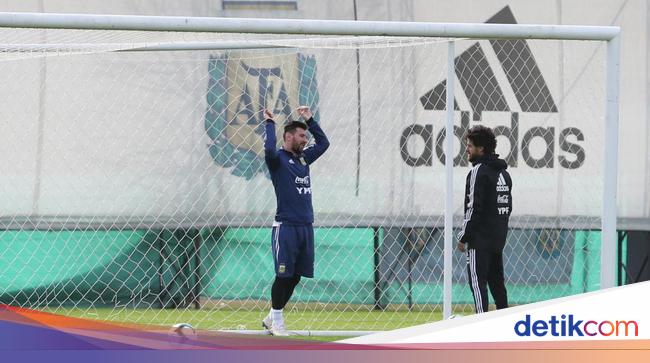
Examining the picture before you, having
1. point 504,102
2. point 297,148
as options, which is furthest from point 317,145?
point 504,102

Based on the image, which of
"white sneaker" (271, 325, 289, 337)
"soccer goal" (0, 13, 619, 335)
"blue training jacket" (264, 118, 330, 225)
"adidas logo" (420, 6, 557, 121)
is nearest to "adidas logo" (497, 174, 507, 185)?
"blue training jacket" (264, 118, 330, 225)

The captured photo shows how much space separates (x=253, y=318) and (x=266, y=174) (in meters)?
1.49

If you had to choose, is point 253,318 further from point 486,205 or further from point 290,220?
point 486,205

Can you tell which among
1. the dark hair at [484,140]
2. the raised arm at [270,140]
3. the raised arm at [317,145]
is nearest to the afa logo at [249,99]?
the raised arm at [317,145]

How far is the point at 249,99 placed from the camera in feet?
38.4

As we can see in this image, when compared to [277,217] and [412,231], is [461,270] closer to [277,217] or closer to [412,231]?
[412,231]

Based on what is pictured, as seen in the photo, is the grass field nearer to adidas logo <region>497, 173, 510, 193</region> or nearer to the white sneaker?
the white sneaker

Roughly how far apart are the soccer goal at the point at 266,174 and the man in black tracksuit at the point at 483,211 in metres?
2.31

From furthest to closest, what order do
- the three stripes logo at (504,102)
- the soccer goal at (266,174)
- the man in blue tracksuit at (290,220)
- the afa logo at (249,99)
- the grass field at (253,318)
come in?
1. the three stripes logo at (504,102)
2. the afa logo at (249,99)
3. the soccer goal at (266,174)
4. the grass field at (253,318)
5. the man in blue tracksuit at (290,220)

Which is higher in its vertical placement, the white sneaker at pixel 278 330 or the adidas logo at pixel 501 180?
the adidas logo at pixel 501 180

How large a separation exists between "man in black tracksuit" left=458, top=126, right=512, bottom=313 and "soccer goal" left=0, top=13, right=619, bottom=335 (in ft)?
7.57

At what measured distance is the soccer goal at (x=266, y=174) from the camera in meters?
11.6

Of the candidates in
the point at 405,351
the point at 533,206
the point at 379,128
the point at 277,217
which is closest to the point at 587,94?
the point at 533,206

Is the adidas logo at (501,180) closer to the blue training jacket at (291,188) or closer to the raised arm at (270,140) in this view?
the blue training jacket at (291,188)
